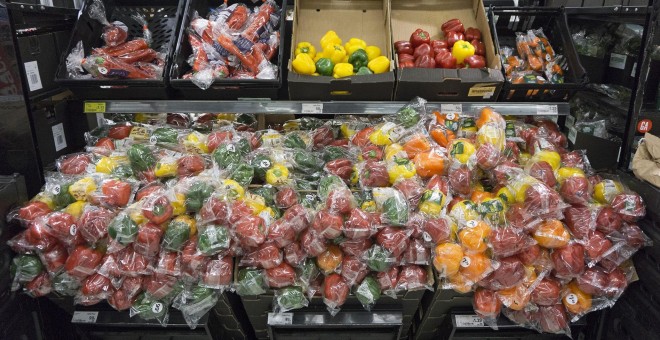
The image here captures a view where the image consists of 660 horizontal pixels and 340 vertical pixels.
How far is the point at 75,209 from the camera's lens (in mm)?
1865

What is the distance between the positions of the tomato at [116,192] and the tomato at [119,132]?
2.01ft

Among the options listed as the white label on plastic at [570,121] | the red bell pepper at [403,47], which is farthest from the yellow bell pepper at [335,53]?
the white label on plastic at [570,121]

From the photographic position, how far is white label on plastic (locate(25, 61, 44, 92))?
2.11 metres

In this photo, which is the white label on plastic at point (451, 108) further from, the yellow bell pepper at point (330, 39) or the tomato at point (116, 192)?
the tomato at point (116, 192)

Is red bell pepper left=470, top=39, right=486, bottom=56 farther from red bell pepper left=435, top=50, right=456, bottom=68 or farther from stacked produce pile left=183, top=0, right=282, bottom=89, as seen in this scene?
stacked produce pile left=183, top=0, right=282, bottom=89

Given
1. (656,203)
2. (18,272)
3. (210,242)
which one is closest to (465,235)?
(656,203)

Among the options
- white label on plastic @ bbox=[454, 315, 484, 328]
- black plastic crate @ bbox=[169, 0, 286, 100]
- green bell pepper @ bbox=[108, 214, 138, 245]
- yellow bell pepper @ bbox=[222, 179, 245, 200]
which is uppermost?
black plastic crate @ bbox=[169, 0, 286, 100]

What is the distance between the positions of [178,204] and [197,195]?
0.09m

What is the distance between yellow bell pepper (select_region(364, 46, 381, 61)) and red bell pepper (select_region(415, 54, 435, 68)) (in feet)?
0.78

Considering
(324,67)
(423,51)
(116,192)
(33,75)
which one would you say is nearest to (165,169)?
(116,192)

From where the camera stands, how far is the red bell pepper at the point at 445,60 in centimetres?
243

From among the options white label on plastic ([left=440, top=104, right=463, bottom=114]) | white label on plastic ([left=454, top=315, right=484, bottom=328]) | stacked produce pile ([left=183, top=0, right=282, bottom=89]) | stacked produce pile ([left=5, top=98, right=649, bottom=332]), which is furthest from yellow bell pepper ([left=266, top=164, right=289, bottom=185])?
white label on plastic ([left=454, top=315, right=484, bottom=328])

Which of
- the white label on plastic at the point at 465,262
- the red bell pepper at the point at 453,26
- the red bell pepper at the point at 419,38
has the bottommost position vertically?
the white label on plastic at the point at 465,262

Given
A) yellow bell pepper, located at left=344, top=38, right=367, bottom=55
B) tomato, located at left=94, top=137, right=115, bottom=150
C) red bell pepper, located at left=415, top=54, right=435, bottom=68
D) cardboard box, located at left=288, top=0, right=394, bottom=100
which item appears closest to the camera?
tomato, located at left=94, top=137, right=115, bottom=150
